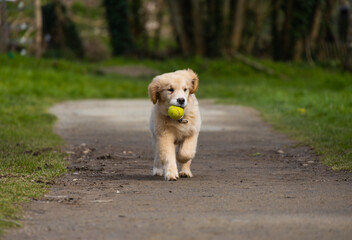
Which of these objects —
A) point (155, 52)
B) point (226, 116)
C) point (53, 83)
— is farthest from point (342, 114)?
point (155, 52)

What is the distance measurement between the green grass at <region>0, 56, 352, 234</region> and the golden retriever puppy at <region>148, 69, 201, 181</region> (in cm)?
122

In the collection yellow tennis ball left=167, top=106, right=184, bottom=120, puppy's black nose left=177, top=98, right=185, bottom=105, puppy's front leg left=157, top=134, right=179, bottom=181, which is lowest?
puppy's front leg left=157, top=134, right=179, bottom=181

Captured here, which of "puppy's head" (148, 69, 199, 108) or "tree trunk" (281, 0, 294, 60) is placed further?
"tree trunk" (281, 0, 294, 60)

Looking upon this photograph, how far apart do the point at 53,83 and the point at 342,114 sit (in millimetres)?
11001

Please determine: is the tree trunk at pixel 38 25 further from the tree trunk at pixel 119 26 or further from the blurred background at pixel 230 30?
the tree trunk at pixel 119 26

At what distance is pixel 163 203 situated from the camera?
615 cm

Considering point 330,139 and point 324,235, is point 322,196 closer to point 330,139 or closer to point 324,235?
point 324,235

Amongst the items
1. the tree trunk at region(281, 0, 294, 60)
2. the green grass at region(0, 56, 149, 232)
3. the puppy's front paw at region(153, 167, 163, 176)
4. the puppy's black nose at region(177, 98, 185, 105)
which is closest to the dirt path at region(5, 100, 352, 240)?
the puppy's front paw at region(153, 167, 163, 176)

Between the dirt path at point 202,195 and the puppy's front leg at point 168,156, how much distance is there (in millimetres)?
154

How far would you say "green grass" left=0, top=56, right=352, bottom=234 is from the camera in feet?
27.0

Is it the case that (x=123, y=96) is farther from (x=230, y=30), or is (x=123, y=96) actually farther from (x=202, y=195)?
(x=202, y=195)

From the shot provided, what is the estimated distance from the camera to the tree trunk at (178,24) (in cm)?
3084

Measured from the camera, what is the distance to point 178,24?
102 ft

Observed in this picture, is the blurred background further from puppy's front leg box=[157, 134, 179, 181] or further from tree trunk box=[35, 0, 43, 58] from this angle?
puppy's front leg box=[157, 134, 179, 181]
